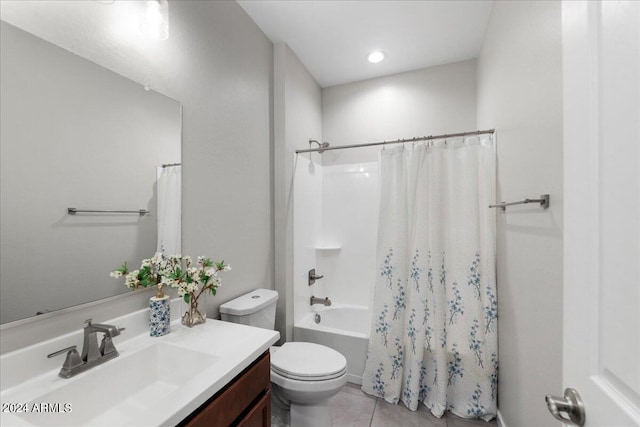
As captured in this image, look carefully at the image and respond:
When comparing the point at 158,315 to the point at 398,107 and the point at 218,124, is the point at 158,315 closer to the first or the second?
the point at 218,124

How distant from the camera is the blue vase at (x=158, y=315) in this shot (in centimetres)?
114

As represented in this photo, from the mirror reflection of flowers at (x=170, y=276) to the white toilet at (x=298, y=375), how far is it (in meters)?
0.34

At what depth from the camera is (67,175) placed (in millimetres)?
951

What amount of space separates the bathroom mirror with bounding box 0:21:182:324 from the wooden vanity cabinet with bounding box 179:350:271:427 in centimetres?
60

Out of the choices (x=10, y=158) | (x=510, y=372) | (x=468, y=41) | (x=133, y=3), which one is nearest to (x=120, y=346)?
(x=10, y=158)

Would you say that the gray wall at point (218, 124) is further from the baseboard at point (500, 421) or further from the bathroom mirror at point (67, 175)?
the baseboard at point (500, 421)

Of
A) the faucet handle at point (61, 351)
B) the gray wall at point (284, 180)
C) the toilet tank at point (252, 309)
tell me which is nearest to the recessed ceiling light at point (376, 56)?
the gray wall at point (284, 180)

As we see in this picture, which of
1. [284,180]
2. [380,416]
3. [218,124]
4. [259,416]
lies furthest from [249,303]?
[380,416]

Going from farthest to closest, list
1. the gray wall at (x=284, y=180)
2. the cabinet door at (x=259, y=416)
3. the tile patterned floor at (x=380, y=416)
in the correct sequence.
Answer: the gray wall at (x=284, y=180), the tile patterned floor at (x=380, y=416), the cabinet door at (x=259, y=416)

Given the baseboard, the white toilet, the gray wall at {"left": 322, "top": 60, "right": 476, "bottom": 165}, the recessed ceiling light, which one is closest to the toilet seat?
the white toilet

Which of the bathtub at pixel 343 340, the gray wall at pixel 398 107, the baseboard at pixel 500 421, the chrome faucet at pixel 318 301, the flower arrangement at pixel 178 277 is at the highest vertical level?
the gray wall at pixel 398 107

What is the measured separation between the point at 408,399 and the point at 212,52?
2590 millimetres

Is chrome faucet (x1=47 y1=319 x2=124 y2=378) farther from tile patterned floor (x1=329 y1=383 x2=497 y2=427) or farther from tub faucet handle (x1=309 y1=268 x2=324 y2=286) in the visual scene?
tub faucet handle (x1=309 y1=268 x2=324 y2=286)

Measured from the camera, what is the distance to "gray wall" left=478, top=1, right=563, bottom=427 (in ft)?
3.16
